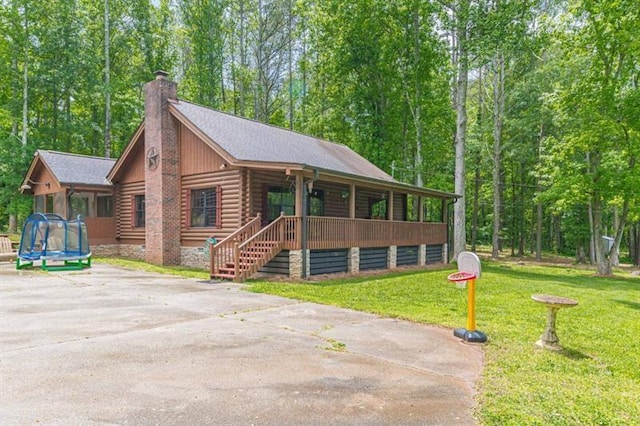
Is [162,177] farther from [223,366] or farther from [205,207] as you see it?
[223,366]

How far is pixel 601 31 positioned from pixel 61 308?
802 inches

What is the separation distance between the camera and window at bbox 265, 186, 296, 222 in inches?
596

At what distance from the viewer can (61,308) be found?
7.47 metres

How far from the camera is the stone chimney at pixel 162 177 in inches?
615

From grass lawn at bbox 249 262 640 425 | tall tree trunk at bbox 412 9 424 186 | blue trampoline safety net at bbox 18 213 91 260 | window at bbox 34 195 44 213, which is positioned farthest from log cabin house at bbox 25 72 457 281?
tall tree trunk at bbox 412 9 424 186

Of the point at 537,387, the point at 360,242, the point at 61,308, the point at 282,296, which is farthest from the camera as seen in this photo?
the point at 360,242

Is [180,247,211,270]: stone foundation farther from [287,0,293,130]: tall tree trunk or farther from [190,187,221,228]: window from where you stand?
[287,0,293,130]: tall tree trunk

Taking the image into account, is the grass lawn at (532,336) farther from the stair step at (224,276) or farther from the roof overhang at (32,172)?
the roof overhang at (32,172)

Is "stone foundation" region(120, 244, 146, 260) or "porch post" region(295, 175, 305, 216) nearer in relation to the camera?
"porch post" region(295, 175, 305, 216)

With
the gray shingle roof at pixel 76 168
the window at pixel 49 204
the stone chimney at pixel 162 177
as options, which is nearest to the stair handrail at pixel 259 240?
the stone chimney at pixel 162 177

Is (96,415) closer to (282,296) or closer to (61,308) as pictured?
(61,308)

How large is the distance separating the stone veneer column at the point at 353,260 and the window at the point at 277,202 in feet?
9.47

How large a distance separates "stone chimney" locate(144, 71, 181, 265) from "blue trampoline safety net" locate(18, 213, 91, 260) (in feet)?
7.89

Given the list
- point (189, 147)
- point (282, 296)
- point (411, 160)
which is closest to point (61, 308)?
point (282, 296)
